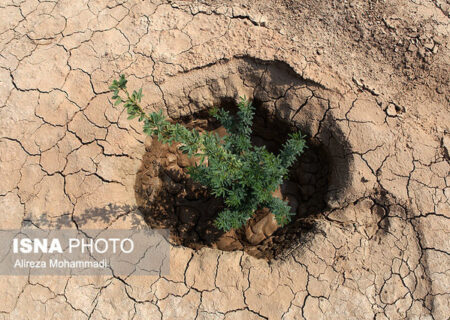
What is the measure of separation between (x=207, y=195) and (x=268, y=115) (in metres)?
1.08

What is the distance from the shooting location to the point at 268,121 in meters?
3.34

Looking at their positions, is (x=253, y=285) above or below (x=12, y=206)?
below

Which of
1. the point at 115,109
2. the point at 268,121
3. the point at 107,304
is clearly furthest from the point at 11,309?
the point at 268,121

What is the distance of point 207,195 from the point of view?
3406mm

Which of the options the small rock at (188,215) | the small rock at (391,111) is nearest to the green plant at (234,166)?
the small rock at (188,215)

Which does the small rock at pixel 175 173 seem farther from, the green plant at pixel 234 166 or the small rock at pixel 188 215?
the green plant at pixel 234 166

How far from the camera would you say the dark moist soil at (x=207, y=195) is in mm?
3152

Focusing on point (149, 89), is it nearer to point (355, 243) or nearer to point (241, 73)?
point (241, 73)

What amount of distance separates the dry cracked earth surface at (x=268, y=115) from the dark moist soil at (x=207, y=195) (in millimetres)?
116

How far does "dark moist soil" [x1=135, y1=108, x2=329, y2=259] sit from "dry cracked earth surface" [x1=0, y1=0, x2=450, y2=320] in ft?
0.38

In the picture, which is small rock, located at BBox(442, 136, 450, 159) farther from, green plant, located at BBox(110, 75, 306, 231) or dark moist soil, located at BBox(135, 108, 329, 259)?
green plant, located at BBox(110, 75, 306, 231)

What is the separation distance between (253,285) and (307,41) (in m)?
2.50

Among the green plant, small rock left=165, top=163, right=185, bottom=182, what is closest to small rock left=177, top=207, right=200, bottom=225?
small rock left=165, top=163, right=185, bottom=182

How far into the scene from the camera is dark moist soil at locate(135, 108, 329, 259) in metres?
3.15
